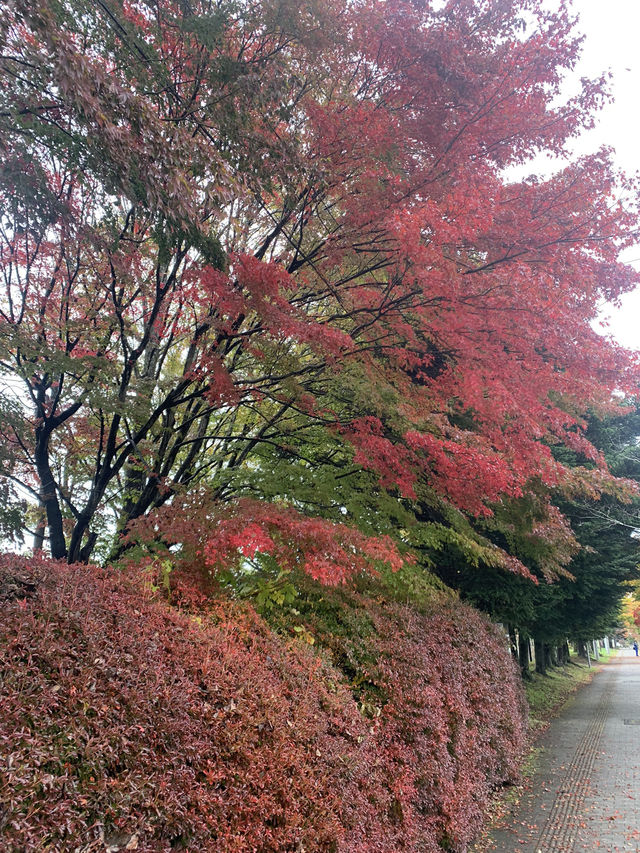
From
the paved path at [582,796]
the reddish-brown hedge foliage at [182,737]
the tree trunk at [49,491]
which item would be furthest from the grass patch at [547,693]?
the tree trunk at [49,491]

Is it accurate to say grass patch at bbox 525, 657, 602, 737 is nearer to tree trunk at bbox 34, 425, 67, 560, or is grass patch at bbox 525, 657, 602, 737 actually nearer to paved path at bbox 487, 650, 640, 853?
paved path at bbox 487, 650, 640, 853

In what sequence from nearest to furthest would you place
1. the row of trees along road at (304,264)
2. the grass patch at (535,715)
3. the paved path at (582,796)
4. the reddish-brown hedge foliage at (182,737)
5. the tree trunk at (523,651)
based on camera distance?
the reddish-brown hedge foliage at (182,737) → the row of trees along road at (304,264) → the paved path at (582,796) → the grass patch at (535,715) → the tree trunk at (523,651)

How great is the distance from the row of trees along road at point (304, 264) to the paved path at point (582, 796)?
3.53 m

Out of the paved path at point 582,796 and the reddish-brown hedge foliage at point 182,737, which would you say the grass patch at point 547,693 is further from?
the reddish-brown hedge foliage at point 182,737

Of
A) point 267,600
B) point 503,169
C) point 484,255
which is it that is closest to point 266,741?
point 267,600

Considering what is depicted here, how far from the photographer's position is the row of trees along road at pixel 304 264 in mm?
4934

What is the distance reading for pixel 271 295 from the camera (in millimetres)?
5621

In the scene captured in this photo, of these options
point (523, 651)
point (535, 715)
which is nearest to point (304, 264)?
point (535, 715)

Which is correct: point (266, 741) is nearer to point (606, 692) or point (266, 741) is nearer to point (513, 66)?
point (513, 66)

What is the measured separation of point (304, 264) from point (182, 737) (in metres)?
5.56

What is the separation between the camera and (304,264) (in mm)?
6777

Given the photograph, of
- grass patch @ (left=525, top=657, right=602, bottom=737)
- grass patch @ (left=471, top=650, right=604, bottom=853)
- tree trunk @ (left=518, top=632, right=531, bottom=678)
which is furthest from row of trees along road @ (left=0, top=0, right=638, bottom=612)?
tree trunk @ (left=518, top=632, right=531, bottom=678)

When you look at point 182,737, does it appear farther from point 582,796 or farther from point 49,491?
point 582,796

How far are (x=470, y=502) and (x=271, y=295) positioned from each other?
12.9ft
